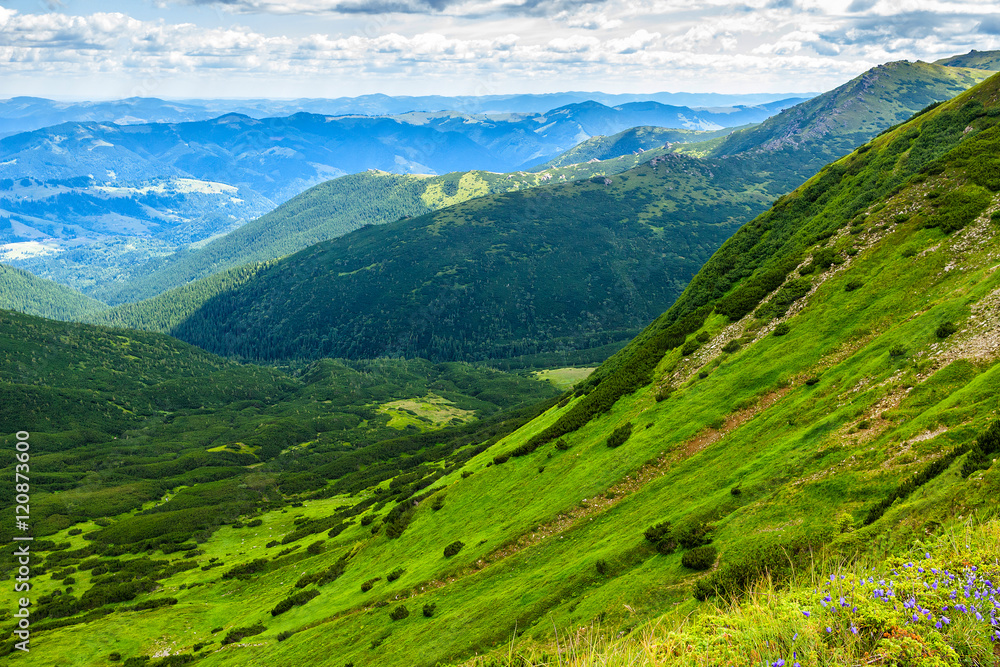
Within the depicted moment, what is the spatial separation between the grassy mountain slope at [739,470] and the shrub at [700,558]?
6.0 inches

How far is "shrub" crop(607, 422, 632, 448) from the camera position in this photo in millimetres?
51662

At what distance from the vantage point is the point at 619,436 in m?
52.1

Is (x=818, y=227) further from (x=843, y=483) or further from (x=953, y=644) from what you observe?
(x=953, y=644)

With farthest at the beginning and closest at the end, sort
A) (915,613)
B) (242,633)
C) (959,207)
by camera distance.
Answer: (242,633), (959,207), (915,613)

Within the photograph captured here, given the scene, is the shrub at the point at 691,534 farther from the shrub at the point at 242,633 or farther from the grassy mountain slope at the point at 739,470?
the shrub at the point at 242,633

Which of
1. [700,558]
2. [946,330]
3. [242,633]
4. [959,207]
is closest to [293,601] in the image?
[242,633]

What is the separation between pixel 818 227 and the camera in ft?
229

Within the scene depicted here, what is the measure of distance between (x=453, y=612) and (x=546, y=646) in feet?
53.1

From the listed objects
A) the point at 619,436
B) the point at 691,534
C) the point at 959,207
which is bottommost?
the point at 619,436

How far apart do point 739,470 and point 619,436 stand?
16146mm

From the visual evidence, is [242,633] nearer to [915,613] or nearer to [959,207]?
[915,613]

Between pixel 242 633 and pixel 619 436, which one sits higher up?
pixel 619 436

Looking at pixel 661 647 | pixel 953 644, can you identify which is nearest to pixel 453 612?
pixel 661 647

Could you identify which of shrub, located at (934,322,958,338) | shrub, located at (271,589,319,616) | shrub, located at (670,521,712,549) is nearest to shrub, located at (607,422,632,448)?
shrub, located at (670,521,712,549)
